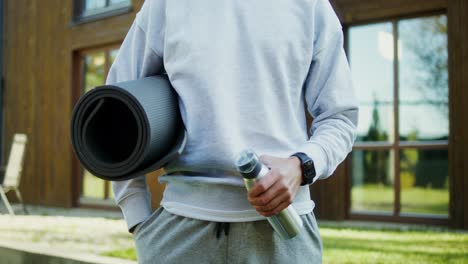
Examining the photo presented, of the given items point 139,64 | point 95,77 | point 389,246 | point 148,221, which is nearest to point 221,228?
point 148,221

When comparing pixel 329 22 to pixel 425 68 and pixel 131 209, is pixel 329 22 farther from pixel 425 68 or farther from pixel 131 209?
pixel 425 68

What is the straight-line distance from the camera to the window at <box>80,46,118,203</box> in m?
10.1

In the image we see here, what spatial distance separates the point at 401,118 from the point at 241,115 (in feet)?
23.0

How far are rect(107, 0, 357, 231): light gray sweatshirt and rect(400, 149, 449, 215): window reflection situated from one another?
6.64 m

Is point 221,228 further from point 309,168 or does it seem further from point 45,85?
point 45,85

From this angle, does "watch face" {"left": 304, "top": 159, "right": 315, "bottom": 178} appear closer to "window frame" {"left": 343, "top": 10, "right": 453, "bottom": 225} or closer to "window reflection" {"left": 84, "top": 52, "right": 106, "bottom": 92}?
"window frame" {"left": 343, "top": 10, "right": 453, "bottom": 225}

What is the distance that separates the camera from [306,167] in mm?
1230

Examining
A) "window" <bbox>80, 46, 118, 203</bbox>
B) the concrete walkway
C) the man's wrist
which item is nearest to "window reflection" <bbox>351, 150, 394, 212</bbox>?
the concrete walkway

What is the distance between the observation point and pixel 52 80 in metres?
10.8

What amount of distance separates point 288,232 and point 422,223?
687 centimetres

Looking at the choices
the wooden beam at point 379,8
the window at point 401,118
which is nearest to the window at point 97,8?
the wooden beam at point 379,8

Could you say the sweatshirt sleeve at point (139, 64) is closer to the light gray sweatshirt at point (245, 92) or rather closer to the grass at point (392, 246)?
the light gray sweatshirt at point (245, 92)

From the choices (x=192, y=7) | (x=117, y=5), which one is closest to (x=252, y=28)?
(x=192, y=7)

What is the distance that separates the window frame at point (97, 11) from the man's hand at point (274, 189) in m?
8.53
